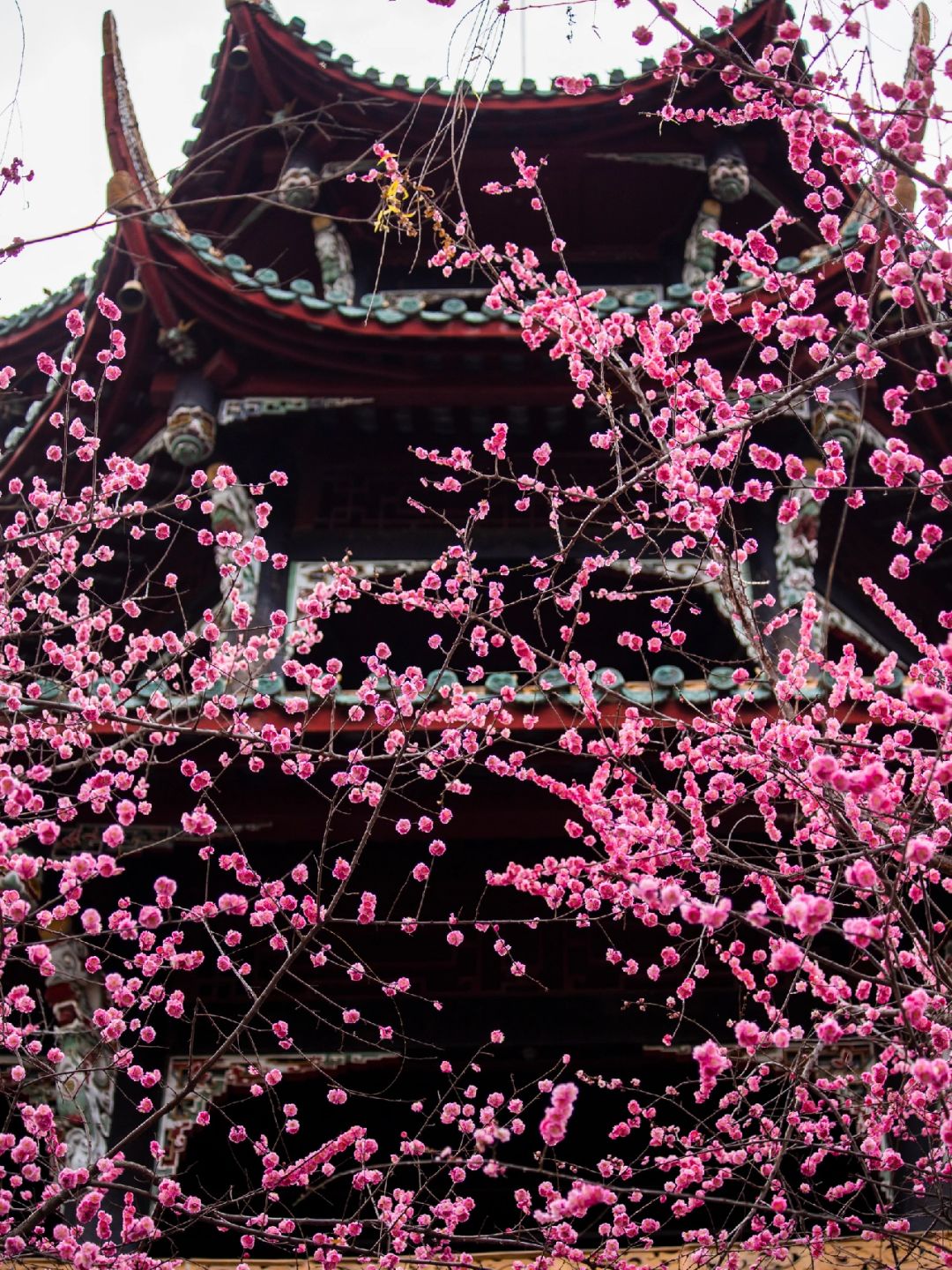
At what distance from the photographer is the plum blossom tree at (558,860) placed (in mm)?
4469

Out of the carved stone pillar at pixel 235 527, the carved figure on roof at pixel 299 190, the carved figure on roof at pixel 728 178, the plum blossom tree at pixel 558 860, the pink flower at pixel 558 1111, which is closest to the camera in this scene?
the pink flower at pixel 558 1111

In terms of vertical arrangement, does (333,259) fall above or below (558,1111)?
above

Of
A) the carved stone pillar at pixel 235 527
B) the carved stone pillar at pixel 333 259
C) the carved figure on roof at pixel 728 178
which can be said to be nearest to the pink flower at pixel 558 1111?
the carved stone pillar at pixel 235 527

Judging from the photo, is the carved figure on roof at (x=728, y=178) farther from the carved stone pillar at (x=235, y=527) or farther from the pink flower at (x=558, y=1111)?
the pink flower at (x=558, y=1111)

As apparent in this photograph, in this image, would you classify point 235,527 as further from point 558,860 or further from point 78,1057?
point 78,1057

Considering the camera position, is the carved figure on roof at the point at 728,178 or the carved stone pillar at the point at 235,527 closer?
the carved stone pillar at the point at 235,527

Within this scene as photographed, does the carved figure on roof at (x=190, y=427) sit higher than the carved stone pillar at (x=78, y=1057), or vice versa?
the carved figure on roof at (x=190, y=427)

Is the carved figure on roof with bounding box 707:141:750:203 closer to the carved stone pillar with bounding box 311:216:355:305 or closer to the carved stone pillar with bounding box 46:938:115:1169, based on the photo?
the carved stone pillar with bounding box 311:216:355:305

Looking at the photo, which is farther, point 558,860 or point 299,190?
point 299,190

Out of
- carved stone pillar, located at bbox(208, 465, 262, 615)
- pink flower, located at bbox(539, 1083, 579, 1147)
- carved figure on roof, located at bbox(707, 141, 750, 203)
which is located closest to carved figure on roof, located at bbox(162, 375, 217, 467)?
carved stone pillar, located at bbox(208, 465, 262, 615)

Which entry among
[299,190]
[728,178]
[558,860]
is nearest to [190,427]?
[299,190]

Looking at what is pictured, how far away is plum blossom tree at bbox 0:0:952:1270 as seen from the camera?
447 cm

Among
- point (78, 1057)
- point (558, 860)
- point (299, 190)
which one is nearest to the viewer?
point (78, 1057)

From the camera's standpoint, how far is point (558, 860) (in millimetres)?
6527
